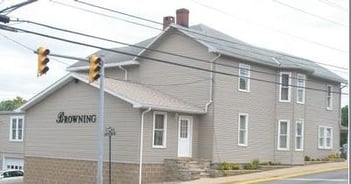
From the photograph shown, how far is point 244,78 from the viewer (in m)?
33.4

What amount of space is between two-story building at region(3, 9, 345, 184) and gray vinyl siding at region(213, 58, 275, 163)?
54 mm

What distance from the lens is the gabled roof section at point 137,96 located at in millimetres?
28812

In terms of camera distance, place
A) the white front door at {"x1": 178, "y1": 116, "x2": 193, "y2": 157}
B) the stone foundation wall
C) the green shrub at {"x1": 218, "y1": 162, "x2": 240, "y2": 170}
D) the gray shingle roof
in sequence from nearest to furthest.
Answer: the stone foundation wall
the green shrub at {"x1": 218, "y1": 162, "x2": 240, "y2": 170}
the white front door at {"x1": 178, "y1": 116, "x2": 193, "y2": 157}
the gray shingle roof

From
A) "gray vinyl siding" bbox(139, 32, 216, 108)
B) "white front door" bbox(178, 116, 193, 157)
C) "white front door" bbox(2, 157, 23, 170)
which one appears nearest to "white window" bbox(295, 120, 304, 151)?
"gray vinyl siding" bbox(139, 32, 216, 108)

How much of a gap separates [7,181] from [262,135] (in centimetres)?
1586

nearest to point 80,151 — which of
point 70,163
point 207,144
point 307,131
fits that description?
point 70,163

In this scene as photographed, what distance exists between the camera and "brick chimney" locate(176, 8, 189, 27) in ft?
115

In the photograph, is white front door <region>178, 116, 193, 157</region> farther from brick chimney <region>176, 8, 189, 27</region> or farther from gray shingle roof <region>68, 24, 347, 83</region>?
brick chimney <region>176, 8, 189, 27</region>

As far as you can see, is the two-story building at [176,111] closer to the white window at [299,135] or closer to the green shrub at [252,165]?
the white window at [299,135]

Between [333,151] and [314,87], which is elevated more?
[314,87]

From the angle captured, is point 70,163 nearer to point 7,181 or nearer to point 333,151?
point 7,181

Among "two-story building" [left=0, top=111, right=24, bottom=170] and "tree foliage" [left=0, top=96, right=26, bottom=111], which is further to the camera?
"tree foliage" [left=0, top=96, right=26, bottom=111]

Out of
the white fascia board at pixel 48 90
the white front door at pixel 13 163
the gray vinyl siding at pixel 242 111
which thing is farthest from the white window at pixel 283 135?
the white front door at pixel 13 163

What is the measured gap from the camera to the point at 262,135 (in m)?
34.5
